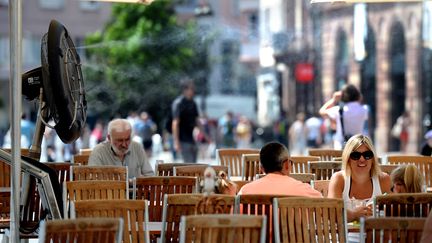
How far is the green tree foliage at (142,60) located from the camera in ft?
199

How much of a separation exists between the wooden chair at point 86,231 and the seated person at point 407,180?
141 inches

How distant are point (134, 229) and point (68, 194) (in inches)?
66.4

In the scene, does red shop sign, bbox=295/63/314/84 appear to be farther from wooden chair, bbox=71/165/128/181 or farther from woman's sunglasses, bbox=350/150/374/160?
woman's sunglasses, bbox=350/150/374/160

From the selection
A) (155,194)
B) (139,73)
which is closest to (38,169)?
(155,194)

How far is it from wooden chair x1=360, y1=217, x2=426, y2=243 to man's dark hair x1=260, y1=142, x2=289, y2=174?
2.05m

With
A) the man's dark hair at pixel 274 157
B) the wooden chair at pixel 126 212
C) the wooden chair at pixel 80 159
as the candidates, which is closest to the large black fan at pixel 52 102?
the wooden chair at pixel 126 212

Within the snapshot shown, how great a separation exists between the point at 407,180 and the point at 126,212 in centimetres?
274

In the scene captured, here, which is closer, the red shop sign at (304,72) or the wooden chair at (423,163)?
the wooden chair at (423,163)

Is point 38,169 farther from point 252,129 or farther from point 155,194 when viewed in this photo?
point 252,129

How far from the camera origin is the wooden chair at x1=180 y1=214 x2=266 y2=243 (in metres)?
9.47

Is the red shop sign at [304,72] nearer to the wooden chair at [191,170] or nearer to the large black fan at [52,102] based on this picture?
the wooden chair at [191,170]

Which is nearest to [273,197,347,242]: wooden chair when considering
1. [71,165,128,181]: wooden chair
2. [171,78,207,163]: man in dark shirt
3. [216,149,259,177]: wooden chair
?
[71,165,128,181]: wooden chair

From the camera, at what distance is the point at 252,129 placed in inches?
2340

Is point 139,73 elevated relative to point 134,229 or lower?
elevated
